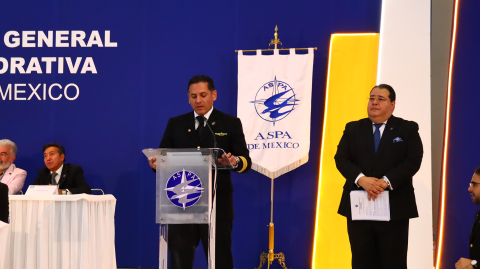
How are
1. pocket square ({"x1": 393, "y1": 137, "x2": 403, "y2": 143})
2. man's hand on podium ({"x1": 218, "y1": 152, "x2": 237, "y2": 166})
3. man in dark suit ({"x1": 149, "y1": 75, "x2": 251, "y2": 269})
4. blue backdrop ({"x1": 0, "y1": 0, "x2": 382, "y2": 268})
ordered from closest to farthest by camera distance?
man's hand on podium ({"x1": 218, "y1": 152, "x2": 237, "y2": 166}), man in dark suit ({"x1": 149, "y1": 75, "x2": 251, "y2": 269}), pocket square ({"x1": 393, "y1": 137, "x2": 403, "y2": 143}), blue backdrop ({"x1": 0, "y1": 0, "x2": 382, "y2": 268})

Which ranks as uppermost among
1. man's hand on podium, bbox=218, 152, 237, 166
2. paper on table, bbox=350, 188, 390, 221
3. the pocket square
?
the pocket square

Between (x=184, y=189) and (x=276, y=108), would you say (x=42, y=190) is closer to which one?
(x=184, y=189)

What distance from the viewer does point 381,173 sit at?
3.14 meters

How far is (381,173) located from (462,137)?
194 centimetres

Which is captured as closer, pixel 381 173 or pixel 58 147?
pixel 381 173

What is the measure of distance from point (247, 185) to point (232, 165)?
2.50 meters

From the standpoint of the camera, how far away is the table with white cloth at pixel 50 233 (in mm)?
3674

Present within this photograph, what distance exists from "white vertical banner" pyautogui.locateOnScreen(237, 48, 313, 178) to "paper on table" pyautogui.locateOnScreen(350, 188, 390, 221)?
172cm

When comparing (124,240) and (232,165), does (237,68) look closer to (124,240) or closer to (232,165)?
(124,240)

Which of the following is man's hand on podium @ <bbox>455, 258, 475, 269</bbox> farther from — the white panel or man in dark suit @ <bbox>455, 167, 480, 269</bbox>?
the white panel

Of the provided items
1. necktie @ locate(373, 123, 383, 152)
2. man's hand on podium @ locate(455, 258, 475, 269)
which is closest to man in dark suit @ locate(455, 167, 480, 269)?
man's hand on podium @ locate(455, 258, 475, 269)

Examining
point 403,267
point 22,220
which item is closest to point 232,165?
point 403,267

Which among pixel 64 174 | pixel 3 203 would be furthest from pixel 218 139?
pixel 64 174

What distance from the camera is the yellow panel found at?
4777 mm
